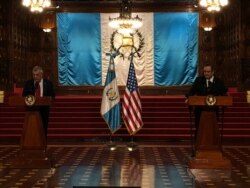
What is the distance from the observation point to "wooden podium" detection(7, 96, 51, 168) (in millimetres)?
10336

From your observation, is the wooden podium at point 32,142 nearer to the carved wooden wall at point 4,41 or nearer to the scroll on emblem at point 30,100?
the scroll on emblem at point 30,100

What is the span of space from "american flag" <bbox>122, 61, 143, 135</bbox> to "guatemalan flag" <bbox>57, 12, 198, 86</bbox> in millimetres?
7607

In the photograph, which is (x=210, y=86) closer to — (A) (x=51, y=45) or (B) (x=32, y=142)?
(B) (x=32, y=142)

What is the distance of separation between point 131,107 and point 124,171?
3727 mm

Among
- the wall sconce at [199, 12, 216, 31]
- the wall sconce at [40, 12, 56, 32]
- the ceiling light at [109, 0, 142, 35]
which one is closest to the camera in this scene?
the ceiling light at [109, 0, 142, 35]

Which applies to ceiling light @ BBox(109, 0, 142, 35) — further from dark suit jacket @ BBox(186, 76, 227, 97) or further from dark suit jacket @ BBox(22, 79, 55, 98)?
dark suit jacket @ BBox(186, 76, 227, 97)

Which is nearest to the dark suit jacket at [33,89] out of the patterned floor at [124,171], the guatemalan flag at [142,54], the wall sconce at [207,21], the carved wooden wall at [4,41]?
the patterned floor at [124,171]

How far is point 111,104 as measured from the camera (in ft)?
44.8

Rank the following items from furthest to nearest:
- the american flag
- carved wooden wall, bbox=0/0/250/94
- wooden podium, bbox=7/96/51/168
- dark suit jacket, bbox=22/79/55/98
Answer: carved wooden wall, bbox=0/0/250/94 → the american flag → dark suit jacket, bbox=22/79/55/98 → wooden podium, bbox=7/96/51/168

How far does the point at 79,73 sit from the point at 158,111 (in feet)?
18.9

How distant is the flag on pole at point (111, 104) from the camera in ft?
44.7

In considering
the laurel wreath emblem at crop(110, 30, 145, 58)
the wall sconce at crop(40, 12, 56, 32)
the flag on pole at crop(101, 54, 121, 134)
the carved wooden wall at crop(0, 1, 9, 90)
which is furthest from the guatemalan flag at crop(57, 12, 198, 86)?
the flag on pole at crop(101, 54, 121, 134)

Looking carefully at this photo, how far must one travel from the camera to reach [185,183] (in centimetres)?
877

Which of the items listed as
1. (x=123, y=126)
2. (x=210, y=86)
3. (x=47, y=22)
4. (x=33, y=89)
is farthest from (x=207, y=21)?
(x=33, y=89)
